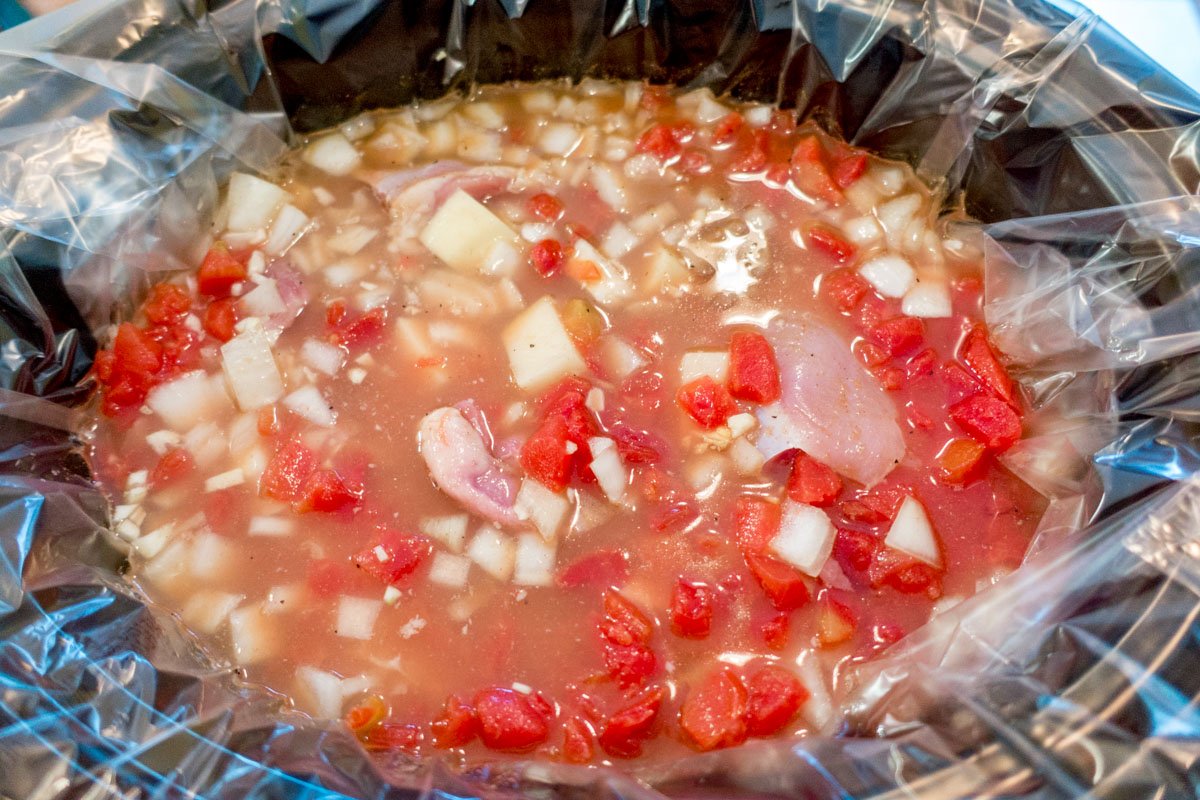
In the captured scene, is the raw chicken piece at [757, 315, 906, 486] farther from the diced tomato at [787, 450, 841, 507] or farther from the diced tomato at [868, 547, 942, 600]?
the diced tomato at [868, 547, 942, 600]

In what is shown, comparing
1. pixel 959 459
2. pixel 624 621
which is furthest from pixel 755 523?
pixel 959 459

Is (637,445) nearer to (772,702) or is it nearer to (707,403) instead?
(707,403)

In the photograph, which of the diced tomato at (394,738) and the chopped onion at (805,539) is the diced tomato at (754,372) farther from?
the diced tomato at (394,738)

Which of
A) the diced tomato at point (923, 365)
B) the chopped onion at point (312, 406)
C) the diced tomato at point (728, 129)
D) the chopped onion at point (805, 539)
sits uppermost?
the diced tomato at point (728, 129)

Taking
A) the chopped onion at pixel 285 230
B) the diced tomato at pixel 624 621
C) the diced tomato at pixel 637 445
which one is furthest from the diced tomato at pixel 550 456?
the chopped onion at pixel 285 230

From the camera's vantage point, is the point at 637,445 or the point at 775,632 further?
the point at 637,445
